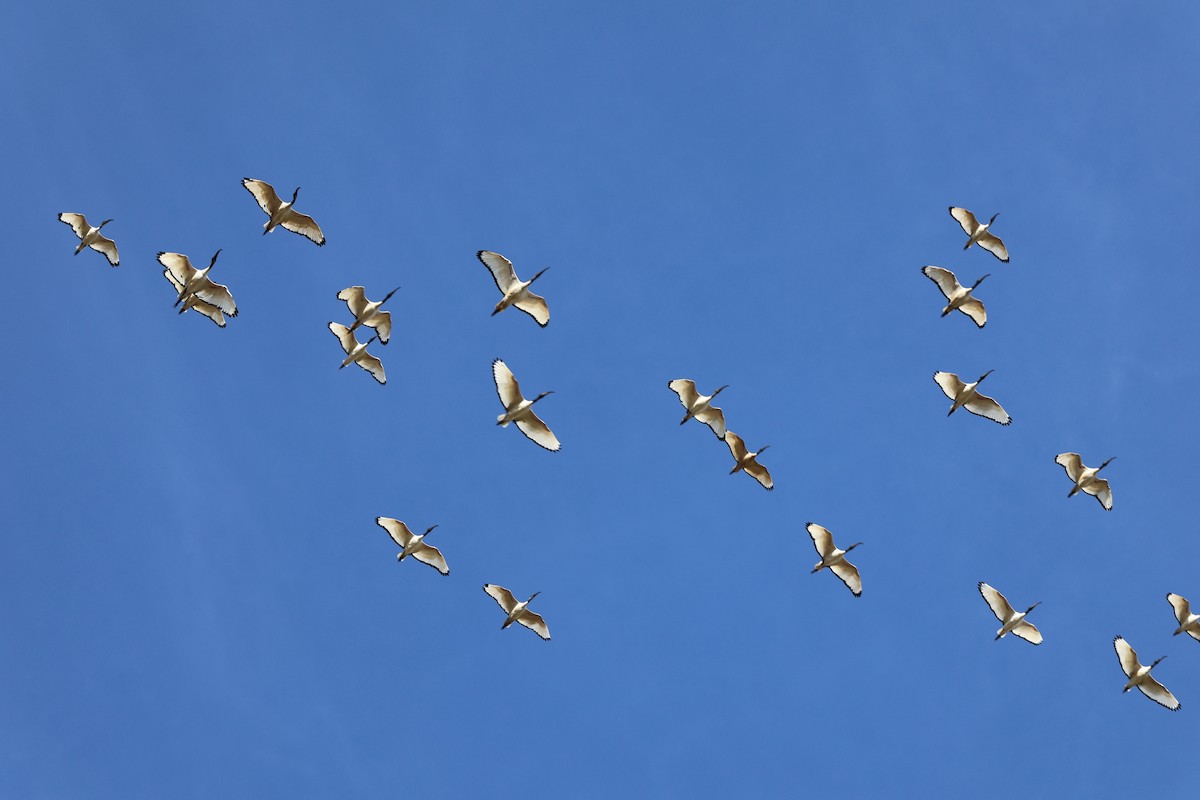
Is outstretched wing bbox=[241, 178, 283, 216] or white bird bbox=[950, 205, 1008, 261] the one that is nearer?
outstretched wing bbox=[241, 178, 283, 216]

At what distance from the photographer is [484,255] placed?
146ft

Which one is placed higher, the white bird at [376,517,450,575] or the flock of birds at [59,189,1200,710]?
the flock of birds at [59,189,1200,710]

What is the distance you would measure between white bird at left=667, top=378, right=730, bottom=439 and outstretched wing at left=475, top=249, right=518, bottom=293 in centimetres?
589

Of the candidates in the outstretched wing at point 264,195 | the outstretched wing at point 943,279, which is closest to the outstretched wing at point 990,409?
the outstretched wing at point 943,279

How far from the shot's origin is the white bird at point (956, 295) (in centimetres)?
4834

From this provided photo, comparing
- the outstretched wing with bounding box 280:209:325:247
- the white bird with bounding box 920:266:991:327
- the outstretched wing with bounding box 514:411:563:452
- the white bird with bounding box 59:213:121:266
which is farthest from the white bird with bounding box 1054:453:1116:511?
the white bird with bounding box 59:213:121:266

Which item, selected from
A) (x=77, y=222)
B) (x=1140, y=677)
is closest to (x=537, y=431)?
(x=77, y=222)

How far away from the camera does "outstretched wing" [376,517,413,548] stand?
4778 centimetres

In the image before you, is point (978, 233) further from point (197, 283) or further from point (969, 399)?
point (197, 283)

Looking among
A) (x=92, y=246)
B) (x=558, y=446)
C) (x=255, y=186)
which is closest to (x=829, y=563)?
(x=558, y=446)

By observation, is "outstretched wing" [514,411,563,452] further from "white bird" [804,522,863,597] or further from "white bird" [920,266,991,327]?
"white bird" [920,266,991,327]

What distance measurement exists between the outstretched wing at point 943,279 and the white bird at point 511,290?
1237 centimetres

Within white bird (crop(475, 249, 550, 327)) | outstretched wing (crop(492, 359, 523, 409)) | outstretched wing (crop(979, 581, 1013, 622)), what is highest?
outstretched wing (crop(979, 581, 1013, 622))

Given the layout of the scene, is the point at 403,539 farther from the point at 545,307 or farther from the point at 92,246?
the point at 92,246
